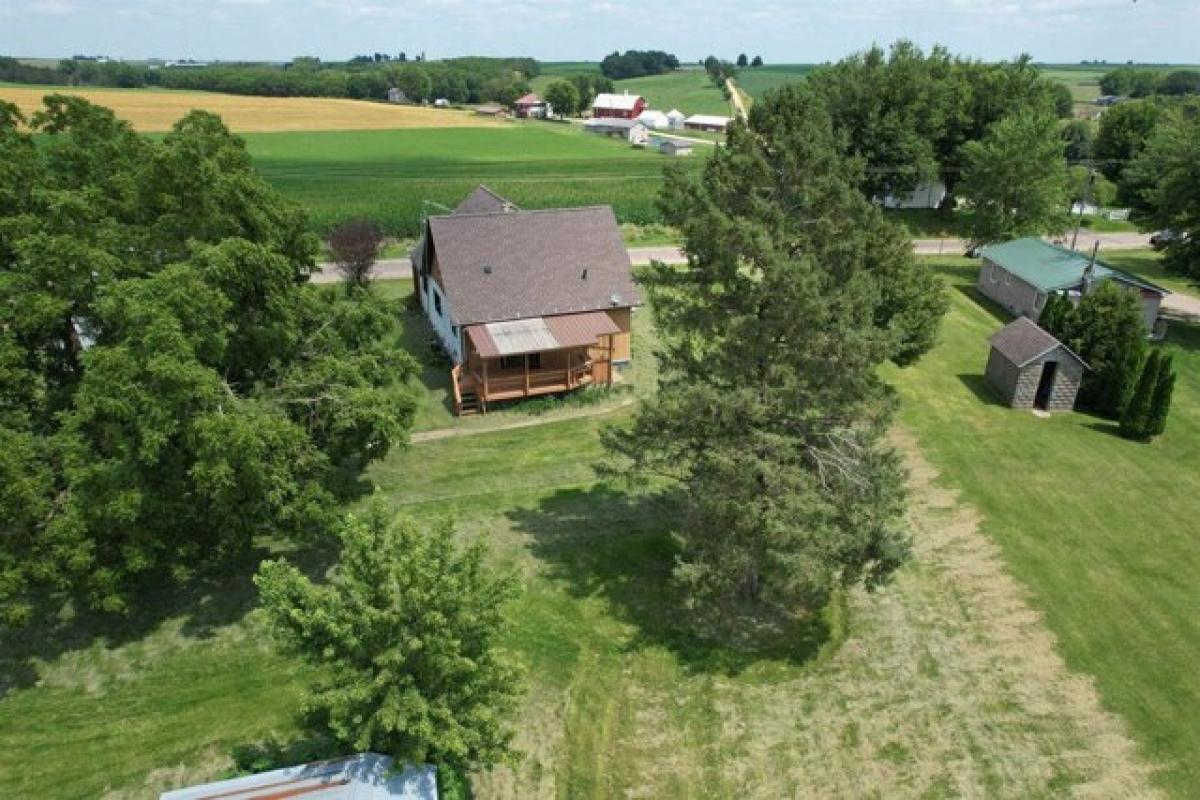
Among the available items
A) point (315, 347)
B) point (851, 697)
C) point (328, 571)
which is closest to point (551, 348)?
point (315, 347)

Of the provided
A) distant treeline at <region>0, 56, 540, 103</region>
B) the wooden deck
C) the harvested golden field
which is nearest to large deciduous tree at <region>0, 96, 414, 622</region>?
the wooden deck

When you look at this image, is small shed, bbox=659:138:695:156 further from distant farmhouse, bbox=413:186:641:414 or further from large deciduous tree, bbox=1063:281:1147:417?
large deciduous tree, bbox=1063:281:1147:417

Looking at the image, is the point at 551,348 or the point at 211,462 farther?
the point at 551,348

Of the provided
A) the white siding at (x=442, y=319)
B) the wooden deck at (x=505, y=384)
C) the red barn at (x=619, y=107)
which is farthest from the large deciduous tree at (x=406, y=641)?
the red barn at (x=619, y=107)

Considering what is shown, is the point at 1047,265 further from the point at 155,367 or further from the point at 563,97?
the point at 563,97

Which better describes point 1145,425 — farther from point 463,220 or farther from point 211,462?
point 211,462

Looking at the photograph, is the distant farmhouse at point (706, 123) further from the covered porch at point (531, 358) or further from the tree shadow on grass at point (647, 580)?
the tree shadow on grass at point (647, 580)

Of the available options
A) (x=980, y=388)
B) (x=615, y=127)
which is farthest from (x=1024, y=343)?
(x=615, y=127)
